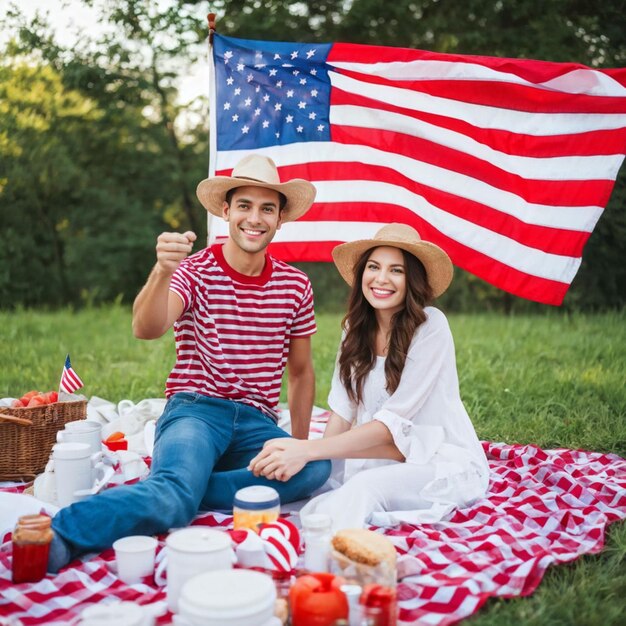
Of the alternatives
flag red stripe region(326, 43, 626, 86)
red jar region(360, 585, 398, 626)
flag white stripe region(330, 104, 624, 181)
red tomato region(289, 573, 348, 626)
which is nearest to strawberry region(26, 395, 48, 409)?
red tomato region(289, 573, 348, 626)

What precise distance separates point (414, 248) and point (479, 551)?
1544 mm

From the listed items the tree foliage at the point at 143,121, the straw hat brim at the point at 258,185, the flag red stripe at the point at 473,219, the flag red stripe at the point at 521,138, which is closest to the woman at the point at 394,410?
the straw hat brim at the point at 258,185

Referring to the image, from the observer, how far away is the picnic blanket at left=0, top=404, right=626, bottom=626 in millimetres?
2645

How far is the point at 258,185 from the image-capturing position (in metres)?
3.95

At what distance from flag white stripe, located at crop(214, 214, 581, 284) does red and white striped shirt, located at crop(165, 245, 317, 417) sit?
1.02 metres

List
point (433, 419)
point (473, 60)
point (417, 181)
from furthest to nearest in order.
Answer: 1. point (417, 181)
2. point (473, 60)
3. point (433, 419)

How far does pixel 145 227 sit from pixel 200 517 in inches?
609

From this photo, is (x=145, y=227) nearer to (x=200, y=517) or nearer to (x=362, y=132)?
(x=362, y=132)

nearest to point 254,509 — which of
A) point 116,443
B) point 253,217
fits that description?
point 116,443

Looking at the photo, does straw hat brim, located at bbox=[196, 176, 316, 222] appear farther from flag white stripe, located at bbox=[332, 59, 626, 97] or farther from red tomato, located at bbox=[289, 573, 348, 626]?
red tomato, located at bbox=[289, 573, 348, 626]

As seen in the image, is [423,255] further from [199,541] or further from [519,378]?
[519,378]

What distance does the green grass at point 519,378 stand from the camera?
9.27 ft

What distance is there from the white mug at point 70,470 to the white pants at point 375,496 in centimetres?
109

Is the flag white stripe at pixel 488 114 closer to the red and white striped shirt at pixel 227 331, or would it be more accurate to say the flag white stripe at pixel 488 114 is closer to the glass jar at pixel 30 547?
the red and white striped shirt at pixel 227 331
